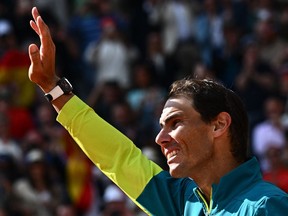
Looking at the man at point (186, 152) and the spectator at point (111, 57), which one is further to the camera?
the spectator at point (111, 57)

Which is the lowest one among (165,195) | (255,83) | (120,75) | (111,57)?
(255,83)

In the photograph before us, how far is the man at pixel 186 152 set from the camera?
397 centimetres

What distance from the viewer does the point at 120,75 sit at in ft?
45.0

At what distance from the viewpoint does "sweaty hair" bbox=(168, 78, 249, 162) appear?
160 inches

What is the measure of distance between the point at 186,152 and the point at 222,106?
0.25m

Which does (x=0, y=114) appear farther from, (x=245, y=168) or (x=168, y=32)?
(x=245, y=168)

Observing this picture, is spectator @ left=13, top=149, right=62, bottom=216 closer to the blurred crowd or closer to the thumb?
the blurred crowd

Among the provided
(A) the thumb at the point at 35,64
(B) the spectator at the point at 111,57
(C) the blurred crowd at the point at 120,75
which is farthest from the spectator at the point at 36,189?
(A) the thumb at the point at 35,64

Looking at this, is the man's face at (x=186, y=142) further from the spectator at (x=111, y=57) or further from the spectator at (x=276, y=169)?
the spectator at (x=111, y=57)

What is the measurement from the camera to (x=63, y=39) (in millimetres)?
13992

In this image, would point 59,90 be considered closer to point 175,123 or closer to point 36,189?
point 175,123

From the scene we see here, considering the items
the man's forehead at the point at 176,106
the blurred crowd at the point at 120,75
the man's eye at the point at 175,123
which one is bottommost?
the blurred crowd at the point at 120,75

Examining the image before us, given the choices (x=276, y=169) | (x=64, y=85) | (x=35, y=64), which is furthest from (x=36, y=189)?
(x=35, y=64)

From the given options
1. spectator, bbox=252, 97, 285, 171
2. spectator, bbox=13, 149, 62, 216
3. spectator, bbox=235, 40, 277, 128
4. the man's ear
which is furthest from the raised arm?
spectator, bbox=235, 40, 277, 128
